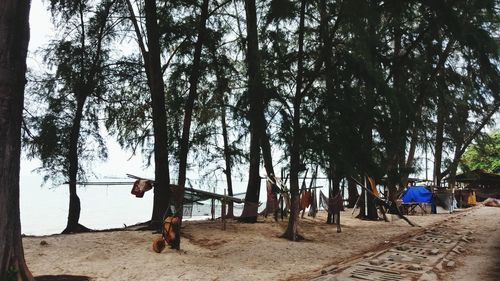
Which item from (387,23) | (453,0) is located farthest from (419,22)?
(453,0)

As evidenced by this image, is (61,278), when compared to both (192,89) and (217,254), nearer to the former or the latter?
(217,254)

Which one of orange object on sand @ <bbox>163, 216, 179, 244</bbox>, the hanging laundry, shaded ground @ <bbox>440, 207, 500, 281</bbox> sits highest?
the hanging laundry

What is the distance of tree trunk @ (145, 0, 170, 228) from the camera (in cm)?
1084

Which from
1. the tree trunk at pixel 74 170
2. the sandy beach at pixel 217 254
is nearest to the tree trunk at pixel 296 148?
the sandy beach at pixel 217 254

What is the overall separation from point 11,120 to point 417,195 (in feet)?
64.1

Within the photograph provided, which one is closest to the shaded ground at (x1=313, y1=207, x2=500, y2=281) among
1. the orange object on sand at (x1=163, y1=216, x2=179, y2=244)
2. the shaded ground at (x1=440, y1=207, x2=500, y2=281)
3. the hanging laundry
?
the shaded ground at (x1=440, y1=207, x2=500, y2=281)

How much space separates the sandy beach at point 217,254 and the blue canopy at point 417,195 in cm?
920

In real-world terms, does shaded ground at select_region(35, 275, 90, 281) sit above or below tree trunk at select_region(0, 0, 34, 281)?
below

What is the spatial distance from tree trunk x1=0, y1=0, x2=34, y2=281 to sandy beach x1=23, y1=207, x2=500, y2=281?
61.9 inches

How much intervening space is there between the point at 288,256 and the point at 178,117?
17.1 ft

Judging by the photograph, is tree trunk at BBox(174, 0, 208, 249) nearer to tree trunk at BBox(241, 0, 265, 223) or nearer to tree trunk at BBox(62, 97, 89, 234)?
tree trunk at BBox(241, 0, 265, 223)

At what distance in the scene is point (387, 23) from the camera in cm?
1424

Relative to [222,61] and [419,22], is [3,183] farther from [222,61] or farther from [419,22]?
[419,22]

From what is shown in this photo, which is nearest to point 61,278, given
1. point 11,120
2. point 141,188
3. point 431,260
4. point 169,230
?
point 169,230
